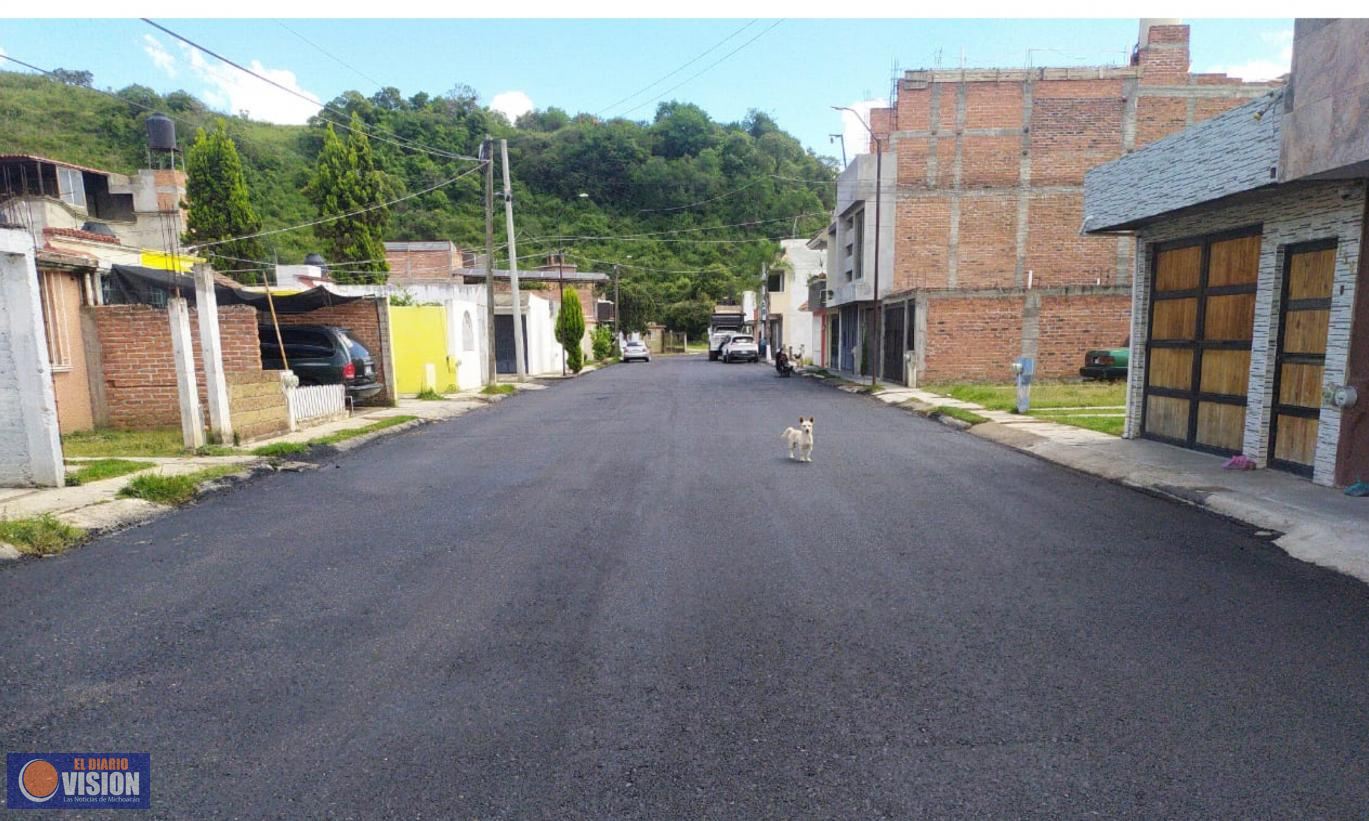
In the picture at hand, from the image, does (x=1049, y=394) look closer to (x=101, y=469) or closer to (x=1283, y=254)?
(x=1283, y=254)

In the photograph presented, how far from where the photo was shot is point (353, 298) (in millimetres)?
16516

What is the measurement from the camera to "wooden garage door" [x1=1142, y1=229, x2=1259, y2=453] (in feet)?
30.4

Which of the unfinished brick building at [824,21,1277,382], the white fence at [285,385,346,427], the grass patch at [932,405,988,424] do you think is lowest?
the grass patch at [932,405,988,424]

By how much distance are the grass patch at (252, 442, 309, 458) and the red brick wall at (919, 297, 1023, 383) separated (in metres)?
Result: 18.0

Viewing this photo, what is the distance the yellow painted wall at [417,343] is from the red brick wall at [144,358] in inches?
290

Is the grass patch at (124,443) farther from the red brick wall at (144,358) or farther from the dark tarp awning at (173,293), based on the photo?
the dark tarp awning at (173,293)

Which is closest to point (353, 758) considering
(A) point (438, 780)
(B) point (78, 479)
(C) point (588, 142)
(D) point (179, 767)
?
(A) point (438, 780)

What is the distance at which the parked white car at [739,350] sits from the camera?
156 feet

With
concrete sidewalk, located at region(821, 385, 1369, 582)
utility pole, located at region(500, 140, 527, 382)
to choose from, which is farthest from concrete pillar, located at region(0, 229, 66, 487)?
utility pole, located at region(500, 140, 527, 382)

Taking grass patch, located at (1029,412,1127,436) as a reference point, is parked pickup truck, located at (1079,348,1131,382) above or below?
above

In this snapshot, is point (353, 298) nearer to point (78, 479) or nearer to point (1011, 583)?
point (78, 479)

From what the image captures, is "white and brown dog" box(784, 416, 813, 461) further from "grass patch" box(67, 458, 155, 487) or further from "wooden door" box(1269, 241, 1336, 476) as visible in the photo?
"grass patch" box(67, 458, 155, 487)

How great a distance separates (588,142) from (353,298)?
37241mm

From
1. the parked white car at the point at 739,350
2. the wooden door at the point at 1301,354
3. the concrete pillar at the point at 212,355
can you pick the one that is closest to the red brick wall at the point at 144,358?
the concrete pillar at the point at 212,355
